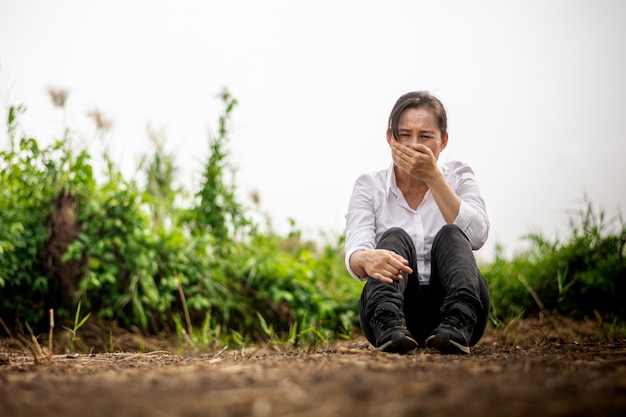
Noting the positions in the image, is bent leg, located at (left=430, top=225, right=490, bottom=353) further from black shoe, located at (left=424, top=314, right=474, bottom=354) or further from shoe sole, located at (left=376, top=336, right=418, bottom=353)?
shoe sole, located at (left=376, top=336, right=418, bottom=353)

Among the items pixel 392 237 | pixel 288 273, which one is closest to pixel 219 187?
pixel 288 273

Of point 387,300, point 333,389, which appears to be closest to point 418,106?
point 387,300

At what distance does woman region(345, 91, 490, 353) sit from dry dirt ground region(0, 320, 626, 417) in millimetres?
355

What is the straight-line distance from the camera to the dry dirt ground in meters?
0.91

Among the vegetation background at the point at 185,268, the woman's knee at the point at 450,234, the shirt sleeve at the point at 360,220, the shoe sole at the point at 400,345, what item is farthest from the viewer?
the vegetation background at the point at 185,268

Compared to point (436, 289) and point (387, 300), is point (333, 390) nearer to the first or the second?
point (387, 300)

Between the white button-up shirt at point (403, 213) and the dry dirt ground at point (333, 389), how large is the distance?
0.75 meters

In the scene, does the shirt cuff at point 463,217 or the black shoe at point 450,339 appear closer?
the black shoe at point 450,339

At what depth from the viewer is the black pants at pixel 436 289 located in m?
1.90

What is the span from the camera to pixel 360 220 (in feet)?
7.52

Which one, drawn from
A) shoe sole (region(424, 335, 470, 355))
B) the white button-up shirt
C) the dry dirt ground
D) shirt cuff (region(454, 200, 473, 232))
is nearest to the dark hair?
the white button-up shirt

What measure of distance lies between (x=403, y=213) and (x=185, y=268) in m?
1.89

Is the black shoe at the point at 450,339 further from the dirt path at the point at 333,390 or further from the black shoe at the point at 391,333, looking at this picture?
the dirt path at the point at 333,390

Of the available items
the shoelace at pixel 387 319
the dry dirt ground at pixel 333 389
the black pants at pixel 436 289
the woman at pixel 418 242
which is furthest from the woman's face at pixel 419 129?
the dry dirt ground at pixel 333 389
